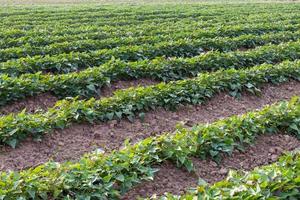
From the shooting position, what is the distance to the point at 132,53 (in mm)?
10289

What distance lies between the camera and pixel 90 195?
4.28 meters

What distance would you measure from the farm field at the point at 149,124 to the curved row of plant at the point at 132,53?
0.03m

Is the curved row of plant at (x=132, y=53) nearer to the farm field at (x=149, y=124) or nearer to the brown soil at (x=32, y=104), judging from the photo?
the farm field at (x=149, y=124)

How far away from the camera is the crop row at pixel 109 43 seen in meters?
10.5

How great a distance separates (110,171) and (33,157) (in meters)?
1.36

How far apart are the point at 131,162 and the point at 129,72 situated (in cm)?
411

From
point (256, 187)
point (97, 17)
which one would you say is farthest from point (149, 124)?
point (97, 17)

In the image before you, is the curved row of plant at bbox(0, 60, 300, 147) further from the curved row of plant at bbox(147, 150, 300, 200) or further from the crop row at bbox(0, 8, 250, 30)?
the crop row at bbox(0, 8, 250, 30)

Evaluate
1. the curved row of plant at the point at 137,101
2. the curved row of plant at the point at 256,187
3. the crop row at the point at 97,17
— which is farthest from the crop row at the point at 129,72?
the crop row at the point at 97,17

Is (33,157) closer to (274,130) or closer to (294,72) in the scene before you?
(274,130)

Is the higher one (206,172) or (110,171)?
(110,171)

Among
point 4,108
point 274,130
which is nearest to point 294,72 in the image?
point 274,130

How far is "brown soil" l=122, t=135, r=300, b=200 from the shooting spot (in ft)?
15.9

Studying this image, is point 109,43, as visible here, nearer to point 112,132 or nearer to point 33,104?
point 33,104
